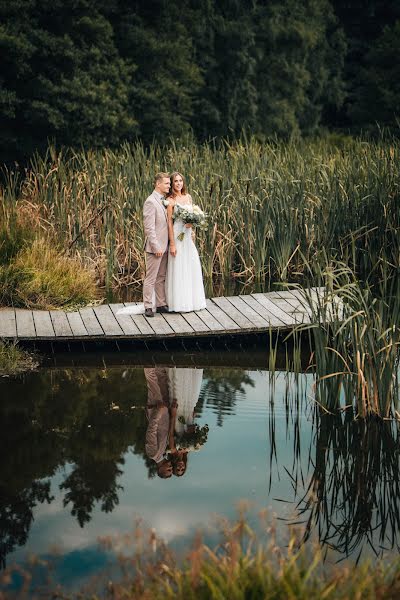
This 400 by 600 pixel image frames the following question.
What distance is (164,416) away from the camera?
6570 millimetres

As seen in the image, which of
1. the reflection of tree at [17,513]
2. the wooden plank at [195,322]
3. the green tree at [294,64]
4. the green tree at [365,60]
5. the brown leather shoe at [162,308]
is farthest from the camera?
the green tree at [365,60]

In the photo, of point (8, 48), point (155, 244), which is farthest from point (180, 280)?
point (8, 48)

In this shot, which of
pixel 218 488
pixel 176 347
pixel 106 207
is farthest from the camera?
pixel 106 207

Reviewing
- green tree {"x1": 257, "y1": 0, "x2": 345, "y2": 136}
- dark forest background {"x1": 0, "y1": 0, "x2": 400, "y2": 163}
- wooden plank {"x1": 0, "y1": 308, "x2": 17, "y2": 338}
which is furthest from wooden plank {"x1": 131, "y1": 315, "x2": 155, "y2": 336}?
green tree {"x1": 257, "y1": 0, "x2": 345, "y2": 136}

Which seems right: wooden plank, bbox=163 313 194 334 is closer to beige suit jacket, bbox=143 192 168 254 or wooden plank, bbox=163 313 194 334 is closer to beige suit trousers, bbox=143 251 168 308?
beige suit trousers, bbox=143 251 168 308

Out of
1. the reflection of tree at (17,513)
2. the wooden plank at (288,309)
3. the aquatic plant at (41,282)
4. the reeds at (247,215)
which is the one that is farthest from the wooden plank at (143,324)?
the reflection of tree at (17,513)

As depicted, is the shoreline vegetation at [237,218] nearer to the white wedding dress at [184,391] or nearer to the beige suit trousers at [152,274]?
the beige suit trousers at [152,274]

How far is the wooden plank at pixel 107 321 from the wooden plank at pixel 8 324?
2.56ft

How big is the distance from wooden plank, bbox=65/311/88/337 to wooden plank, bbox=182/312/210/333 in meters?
0.97

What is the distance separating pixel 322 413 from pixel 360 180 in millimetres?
5812

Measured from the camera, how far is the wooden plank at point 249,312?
863 centimetres

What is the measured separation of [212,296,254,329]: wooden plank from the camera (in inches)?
338

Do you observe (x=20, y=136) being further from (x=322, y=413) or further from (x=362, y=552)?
(x=362, y=552)

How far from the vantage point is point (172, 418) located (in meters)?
6.53
